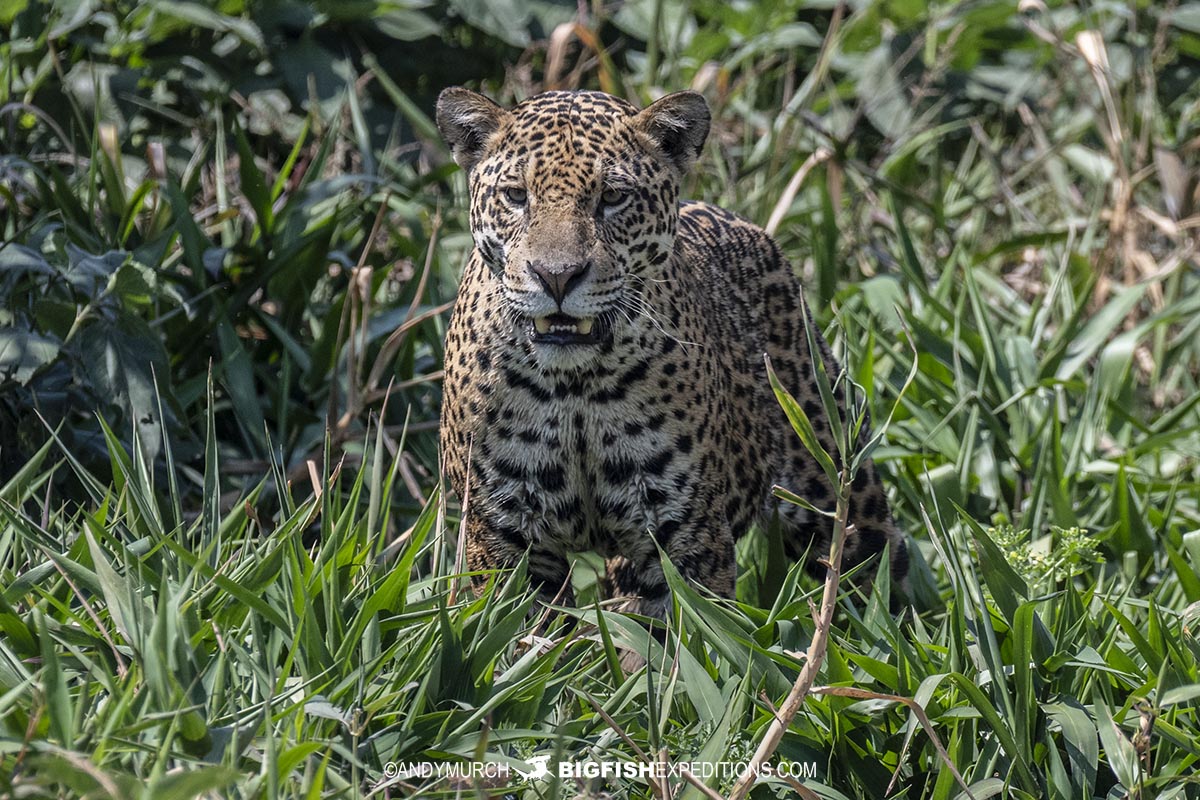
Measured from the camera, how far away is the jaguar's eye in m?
3.79

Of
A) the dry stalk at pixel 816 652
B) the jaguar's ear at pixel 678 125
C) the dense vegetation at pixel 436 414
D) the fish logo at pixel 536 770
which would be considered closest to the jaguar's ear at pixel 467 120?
the jaguar's ear at pixel 678 125

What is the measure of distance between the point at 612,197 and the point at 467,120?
0.57 m

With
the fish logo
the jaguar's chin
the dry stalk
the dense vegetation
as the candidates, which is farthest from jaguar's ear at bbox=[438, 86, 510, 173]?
the fish logo

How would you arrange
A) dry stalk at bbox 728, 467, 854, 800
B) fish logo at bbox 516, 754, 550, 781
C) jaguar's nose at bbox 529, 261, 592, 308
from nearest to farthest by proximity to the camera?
dry stalk at bbox 728, 467, 854, 800 < fish logo at bbox 516, 754, 550, 781 < jaguar's nose at bbox 529, 261, 592, 308

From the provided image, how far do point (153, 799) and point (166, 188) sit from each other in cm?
365

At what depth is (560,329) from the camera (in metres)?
3.77

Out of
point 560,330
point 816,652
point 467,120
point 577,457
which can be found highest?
point 467,120

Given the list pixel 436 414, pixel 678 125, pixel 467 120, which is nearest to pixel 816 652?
pixel 678 125

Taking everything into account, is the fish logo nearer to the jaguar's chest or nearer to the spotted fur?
the spotted fur

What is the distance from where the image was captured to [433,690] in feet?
10.4

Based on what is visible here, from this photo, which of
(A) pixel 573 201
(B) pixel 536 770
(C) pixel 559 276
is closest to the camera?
(B) pixel 536 770

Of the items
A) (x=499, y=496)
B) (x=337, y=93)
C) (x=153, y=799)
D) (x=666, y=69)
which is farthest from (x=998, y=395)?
(x=153, y=799)

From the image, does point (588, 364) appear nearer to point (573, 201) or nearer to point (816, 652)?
point (573, 201)

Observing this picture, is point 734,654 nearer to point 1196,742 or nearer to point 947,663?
point 947,663
